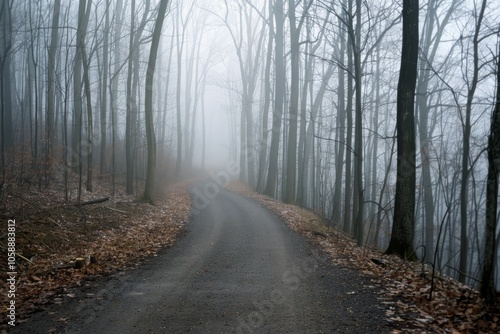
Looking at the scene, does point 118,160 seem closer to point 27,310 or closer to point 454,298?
point 27,310

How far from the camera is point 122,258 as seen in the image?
8586mm

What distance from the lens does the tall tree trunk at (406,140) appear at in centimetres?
909

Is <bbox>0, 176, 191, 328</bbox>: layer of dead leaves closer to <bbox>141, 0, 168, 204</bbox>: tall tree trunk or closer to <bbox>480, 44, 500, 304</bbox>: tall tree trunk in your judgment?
<bbox>141, 0, 168, 204</bbox>: tall tree trunk

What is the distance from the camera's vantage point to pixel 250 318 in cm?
525

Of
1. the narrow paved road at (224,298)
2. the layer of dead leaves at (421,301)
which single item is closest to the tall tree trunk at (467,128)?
the layer of dead leaves at (421,301)

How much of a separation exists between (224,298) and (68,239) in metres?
5.39

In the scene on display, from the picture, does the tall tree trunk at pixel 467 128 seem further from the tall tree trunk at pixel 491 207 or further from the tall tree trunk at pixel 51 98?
the tall tree trunk at pixel 51 98

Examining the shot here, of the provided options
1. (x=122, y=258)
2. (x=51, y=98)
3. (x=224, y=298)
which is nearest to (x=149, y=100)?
(x=51, y=98)

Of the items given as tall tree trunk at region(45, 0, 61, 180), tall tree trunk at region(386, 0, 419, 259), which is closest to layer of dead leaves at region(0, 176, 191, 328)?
tall tree trunk at region(45, 0, 61, 180)

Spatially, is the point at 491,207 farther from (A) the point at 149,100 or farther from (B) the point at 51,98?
(B) the point at 51,98

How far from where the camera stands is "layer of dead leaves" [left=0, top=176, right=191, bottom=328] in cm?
681

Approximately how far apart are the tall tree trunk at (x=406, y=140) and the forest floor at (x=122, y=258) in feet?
2.42

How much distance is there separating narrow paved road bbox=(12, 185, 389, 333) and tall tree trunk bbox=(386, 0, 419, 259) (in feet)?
6.59

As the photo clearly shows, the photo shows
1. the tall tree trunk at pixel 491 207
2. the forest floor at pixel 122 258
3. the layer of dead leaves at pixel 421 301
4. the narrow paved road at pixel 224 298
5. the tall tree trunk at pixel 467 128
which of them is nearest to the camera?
the layer of dead leaves at pixel 421 301
